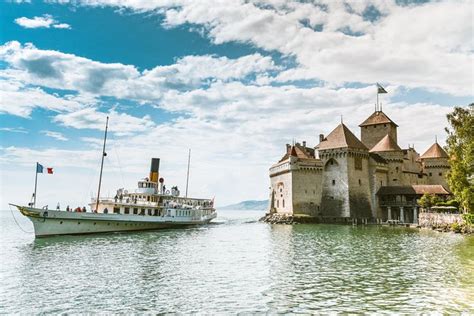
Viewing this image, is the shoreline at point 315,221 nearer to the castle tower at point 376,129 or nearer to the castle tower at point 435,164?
the castle tower at point 435,164

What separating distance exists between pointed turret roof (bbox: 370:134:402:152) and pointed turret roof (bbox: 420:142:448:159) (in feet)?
23.0

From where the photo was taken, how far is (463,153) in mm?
37375

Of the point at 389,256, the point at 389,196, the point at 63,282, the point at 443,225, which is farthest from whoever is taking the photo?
the point at 389,196

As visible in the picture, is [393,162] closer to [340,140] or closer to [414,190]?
[414,190]

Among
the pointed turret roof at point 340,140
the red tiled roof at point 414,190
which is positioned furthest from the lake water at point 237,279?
the pointed turret roof at point 340,140

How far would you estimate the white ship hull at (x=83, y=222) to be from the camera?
119 feet

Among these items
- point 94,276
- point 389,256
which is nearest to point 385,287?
point 389,256

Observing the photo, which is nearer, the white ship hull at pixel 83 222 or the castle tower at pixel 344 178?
the white ship hull at pixel 83 222

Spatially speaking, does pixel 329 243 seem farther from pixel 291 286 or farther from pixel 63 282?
pixel 63 282

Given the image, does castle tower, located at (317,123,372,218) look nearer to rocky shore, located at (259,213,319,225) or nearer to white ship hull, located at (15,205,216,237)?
Result: rocky shore, located at (259,213,319,225)

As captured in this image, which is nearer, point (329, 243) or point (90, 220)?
point (329, 243)

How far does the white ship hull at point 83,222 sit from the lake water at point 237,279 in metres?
6.83

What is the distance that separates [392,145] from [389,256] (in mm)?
46280

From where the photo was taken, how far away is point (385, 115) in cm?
7438
